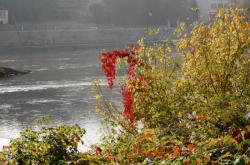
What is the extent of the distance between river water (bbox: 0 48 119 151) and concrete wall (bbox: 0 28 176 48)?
2511cm

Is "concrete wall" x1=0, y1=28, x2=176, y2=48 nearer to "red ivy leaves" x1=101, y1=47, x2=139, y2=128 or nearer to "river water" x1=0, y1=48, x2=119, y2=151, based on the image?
"river water" x1=0, y1=48, x2=119, y2=151

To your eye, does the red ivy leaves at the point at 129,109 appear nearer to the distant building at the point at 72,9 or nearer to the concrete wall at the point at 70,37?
the concrete wall at the point at 70,37

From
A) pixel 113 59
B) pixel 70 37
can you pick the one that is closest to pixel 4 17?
pixel 70 37

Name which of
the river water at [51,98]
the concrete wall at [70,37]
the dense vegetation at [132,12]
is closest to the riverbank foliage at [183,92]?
the river water at [51,98]

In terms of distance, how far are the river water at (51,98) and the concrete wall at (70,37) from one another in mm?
25110

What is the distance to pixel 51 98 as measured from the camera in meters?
22.6

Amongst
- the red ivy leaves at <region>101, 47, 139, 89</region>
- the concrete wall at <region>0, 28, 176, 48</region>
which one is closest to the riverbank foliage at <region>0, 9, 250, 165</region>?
the red ivy leaves at <region>101, 47, 139, 89</region>

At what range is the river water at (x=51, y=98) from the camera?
53.5 feet

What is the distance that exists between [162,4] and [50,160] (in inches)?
2796

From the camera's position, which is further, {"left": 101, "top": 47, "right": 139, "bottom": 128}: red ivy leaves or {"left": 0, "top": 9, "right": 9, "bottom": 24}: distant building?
{"left": 0, "top": 9, "right": 9, "bottom": 24}: distant building

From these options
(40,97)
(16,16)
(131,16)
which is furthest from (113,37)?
(40,97)

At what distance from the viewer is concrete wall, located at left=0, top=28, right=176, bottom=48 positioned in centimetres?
6169

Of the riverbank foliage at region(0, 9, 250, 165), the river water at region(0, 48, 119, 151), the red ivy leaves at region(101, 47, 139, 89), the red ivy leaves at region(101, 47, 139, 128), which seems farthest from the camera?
the river water at region(0, 48, 119, 151)

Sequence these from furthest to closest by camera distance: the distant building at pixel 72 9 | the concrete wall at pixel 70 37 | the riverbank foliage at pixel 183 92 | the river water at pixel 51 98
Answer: the distant building at pixel 72 9 < the concrete wall at pixel 70 37 < the river water at pixel 51 98 < the riverbank foliage at pixel 183 92
